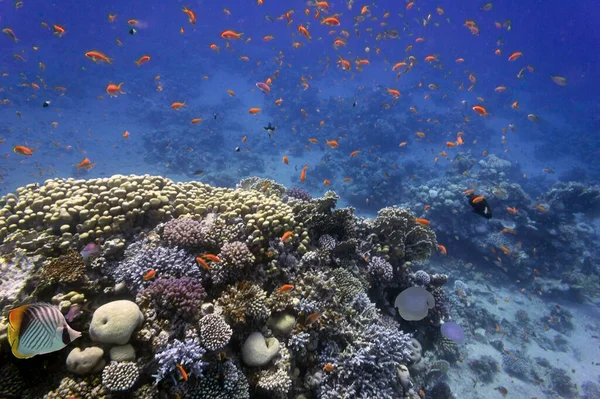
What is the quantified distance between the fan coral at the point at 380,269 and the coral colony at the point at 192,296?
0.13 feet

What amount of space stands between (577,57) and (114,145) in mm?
105214

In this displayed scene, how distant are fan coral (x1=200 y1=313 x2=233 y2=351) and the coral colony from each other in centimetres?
1

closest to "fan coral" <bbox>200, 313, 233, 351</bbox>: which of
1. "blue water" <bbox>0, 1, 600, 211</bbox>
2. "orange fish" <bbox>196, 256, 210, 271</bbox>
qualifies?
"orange fish" <bbox>196, 256, 210, 271</bbox>

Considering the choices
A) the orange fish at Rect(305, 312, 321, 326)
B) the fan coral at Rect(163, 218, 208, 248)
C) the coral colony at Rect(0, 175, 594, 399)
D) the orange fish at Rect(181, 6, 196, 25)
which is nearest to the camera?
Answer: the coral colony at Rect(0, 175, 594, 399)

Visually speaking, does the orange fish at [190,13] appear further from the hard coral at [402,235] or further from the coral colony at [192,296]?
the hard coral at [402,235]

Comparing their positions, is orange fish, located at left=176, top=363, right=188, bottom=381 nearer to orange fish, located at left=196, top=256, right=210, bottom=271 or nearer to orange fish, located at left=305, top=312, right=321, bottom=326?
orange fish, located at left=196, top=256, right=210, bottom=271

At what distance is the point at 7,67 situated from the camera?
3825 cm

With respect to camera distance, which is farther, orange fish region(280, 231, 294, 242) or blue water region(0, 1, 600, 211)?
blue water region(0, 1, 600, 211)

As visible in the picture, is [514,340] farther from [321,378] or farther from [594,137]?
[594,137]

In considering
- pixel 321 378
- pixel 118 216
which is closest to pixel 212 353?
pixel 321 378

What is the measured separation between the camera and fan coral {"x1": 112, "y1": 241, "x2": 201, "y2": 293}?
3.67m

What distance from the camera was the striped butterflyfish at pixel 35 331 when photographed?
216 centimetres

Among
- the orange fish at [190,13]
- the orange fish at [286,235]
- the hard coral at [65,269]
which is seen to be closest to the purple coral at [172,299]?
the hard coral at [65,269]

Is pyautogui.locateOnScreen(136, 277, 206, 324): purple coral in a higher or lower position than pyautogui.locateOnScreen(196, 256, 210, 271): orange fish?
lower
